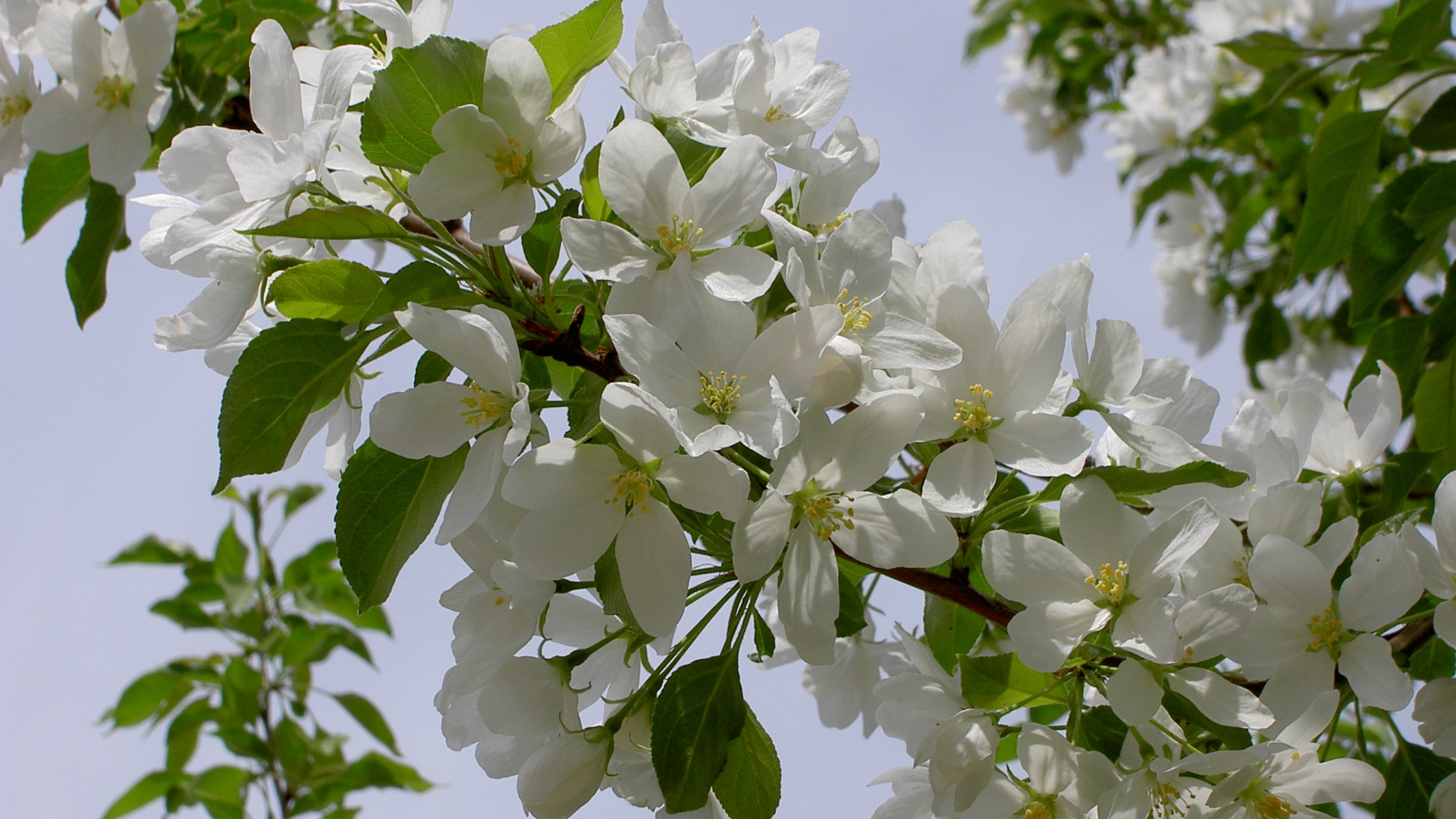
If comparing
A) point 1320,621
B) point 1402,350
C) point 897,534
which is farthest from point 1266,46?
point 897,534

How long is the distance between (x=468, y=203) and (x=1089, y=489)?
679 millimetres

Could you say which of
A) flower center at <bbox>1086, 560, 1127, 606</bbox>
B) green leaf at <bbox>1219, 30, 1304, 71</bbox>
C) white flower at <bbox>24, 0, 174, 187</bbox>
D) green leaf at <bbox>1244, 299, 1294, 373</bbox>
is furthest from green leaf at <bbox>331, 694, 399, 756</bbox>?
green leaf at <bbox>1244, 299, 1294, 373</bbox>

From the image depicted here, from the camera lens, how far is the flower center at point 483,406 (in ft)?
3.40

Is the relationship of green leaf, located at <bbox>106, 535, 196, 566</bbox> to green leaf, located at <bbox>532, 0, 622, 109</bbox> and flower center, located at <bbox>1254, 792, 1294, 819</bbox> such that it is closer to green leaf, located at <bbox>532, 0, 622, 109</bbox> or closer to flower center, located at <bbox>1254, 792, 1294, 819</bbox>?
green leaf, located at <bbox>532, 0, 622, 109</bbox>

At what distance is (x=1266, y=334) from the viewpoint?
3961 millimetres

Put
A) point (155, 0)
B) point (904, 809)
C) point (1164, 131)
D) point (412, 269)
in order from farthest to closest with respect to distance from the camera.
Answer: point (1164, 131), point (155, 0), point (904, 809), point (412, 269)

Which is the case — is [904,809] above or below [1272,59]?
below

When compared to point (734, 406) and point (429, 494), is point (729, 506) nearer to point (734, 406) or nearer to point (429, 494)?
point (734, 406)

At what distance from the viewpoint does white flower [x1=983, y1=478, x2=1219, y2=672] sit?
1.04 m

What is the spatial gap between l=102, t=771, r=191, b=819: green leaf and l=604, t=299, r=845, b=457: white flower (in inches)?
111

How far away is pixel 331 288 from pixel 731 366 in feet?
1.39

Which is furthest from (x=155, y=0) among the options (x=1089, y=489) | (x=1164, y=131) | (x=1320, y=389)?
(x=1164, y=131)

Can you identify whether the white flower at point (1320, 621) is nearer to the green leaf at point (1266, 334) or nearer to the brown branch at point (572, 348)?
the brown branch at point (572, 348)

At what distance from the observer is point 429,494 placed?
3.64 ft
